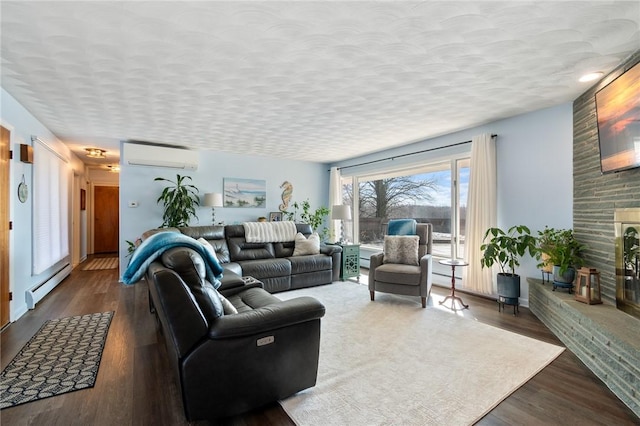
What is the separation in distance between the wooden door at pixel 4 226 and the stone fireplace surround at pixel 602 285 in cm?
523

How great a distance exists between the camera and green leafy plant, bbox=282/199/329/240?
→ 6777 mm

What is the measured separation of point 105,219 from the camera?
8.74m

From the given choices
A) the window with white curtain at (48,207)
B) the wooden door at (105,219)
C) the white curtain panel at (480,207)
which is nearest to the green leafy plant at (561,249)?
the white curtain panel at (480,207)

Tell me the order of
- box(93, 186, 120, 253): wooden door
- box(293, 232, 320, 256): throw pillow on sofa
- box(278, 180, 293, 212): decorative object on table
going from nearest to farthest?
box(293, 232, 320, 256): throw pillow on sofa → box(278, 180, 293, 212): decorative object on table → box(93, 186, 120, 253): wooden door

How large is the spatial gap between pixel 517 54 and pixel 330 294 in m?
3.44

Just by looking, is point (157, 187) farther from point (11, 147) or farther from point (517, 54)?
point (517, 54)

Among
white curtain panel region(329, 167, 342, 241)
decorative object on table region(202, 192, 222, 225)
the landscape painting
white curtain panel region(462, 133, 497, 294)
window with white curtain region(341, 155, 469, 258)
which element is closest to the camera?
white curtain panel region(462, 133, 497, 294)

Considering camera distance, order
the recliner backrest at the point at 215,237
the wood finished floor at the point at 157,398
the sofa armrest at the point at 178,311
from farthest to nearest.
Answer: the recliner backrest at the point at 215,237
the wood finished floor at the point at 157,398
the sofa armrest at the point at 178,311

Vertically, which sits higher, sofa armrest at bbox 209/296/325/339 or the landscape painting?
the landscape painting

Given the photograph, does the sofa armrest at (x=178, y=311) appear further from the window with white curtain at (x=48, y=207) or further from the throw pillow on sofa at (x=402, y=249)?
the window with white curtain at (x=48, y=207)

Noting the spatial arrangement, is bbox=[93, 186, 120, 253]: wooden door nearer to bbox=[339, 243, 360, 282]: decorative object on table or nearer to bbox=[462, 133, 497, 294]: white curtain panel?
bbox=[339, 243, 360, 282]: decorative object on table

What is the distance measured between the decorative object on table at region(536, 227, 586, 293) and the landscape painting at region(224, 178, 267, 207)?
497 centimetres

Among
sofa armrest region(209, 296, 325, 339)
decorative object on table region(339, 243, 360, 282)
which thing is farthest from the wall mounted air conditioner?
sofa armrest region(209, 296, 325, 339)

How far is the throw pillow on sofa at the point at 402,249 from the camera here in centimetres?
416
